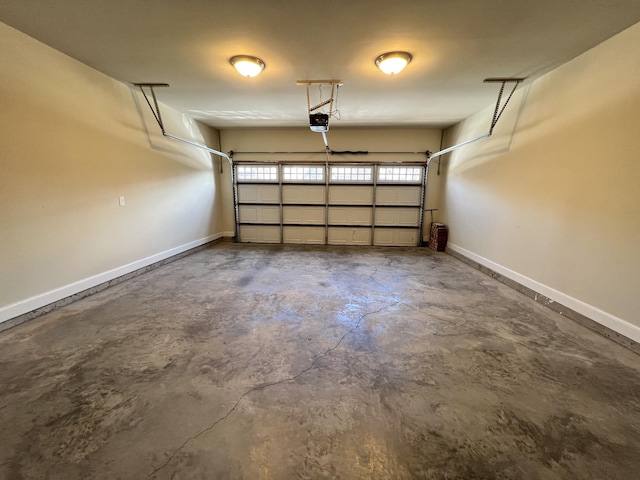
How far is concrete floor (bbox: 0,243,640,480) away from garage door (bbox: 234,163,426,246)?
3.48 meters

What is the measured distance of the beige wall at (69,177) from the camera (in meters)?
2.43

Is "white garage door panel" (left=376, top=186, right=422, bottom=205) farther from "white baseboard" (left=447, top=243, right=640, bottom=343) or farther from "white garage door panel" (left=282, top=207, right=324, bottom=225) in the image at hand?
"white baseboard" (left=447, top=243, right=640, bottom=343)

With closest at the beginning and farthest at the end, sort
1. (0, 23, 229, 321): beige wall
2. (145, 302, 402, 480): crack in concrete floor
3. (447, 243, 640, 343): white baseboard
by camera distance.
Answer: (145, 302, 402, 480): crack in concrete floor
(447, 243, 640, 343): white baseboard
(0, 23, 229, 321): beige wall

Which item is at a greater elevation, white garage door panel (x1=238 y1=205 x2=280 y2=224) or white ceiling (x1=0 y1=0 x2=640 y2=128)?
white ceiling (x1=0 y1=0 x2=640 y2=128)

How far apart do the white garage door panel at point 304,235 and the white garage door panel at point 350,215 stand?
443mm

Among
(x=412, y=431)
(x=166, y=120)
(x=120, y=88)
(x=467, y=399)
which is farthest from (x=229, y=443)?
(x=166, y=120)

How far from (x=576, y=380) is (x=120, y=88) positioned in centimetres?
575

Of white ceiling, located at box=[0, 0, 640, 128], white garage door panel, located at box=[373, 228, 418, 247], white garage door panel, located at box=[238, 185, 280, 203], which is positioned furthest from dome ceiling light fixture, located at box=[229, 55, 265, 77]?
white garage door panel, located at box=[373, 228, 418, 247]

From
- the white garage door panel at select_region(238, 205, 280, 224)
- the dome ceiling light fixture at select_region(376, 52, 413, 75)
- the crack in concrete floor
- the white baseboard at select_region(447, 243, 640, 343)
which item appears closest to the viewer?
the crack in concrete floor

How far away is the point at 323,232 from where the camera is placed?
21.5 feet

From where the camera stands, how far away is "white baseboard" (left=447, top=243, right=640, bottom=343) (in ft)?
7.35

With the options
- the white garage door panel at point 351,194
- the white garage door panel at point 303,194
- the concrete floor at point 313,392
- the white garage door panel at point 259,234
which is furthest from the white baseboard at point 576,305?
the white garage door panel at point 259,234

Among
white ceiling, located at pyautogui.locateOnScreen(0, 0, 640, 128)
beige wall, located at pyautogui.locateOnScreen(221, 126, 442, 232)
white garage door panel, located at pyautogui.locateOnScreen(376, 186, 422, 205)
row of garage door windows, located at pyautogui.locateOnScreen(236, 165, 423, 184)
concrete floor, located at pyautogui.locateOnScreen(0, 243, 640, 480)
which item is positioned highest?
white ceiling, located at pyautogui.locateOnScreen(0, 0, 640, 128)

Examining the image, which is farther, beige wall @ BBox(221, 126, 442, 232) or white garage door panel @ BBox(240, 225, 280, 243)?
white garage door panel @ BBox(240, 225, 280, 243)
